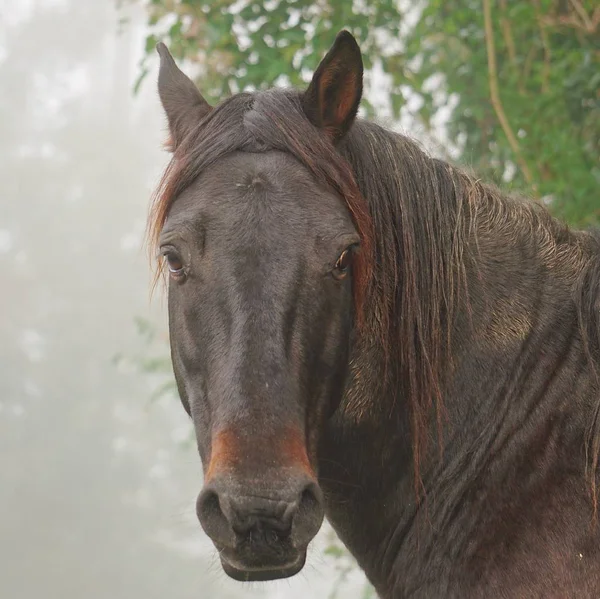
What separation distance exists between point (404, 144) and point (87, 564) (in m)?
25.5

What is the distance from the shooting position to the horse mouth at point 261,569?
2.09m

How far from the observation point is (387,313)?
2545 mm

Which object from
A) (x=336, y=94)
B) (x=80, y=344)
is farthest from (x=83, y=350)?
(x=336, y=94)

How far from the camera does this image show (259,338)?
2.21 m

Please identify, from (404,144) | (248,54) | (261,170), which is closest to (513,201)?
(404,144)

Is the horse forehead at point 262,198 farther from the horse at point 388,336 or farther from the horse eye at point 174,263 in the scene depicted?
the horse eye at point 174,263

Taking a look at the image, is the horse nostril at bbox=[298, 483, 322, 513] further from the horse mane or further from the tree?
the tree

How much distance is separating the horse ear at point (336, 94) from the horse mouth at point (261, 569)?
1.28 m

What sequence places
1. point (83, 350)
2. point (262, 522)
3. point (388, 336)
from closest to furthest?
point (262, 522), point (388, 336), point (83, 350)

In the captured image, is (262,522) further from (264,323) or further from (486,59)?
(486,59)

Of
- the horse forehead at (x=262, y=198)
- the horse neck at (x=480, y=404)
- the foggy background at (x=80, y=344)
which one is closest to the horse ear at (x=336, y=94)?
the horse forehead at (x=262, y=198)

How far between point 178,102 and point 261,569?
160 centimetres

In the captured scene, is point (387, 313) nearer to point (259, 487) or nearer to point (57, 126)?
point (259, 487)

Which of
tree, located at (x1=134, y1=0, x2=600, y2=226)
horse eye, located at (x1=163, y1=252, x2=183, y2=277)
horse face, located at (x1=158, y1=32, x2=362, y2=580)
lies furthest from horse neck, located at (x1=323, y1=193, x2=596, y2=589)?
tree, located at (x1=134, y1=0, x2=600, y2=226)
